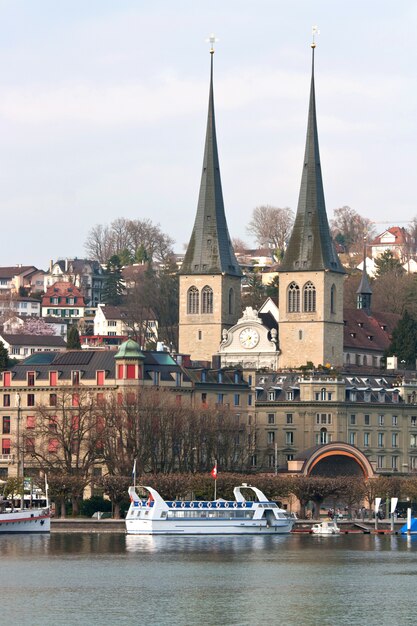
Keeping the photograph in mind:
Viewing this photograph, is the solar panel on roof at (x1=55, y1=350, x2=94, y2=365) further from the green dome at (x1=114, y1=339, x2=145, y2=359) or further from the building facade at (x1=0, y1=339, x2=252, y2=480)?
the green dome at (x1=114, y1=339, x2=145, y2=359)

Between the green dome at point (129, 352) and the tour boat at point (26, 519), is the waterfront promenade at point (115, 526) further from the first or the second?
the green dome at point (129, 352)

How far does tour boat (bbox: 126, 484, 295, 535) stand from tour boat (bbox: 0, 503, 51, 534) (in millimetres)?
5540

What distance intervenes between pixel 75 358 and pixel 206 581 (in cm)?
6422

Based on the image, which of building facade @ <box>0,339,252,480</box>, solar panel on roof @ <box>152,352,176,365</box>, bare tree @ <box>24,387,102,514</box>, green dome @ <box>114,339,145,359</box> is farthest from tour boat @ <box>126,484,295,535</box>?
solar panel on roof @ <box>152,352,176,365</box>

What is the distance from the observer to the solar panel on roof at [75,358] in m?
195

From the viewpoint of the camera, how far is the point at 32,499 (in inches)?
6811

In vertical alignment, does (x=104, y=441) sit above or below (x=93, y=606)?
above

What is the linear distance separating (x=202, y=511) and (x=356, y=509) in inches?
956

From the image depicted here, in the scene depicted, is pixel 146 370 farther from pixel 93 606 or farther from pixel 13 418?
pixel 93 606

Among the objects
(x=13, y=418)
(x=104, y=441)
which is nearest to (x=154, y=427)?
(x=104, y=441)

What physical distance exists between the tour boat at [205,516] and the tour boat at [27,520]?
5.54 m

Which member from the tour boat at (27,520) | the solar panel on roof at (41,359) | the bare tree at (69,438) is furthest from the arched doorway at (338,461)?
the tour boat at (27,520)

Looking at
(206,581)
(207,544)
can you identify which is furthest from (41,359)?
(206,581)

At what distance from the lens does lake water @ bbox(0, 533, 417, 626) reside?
120 meters
